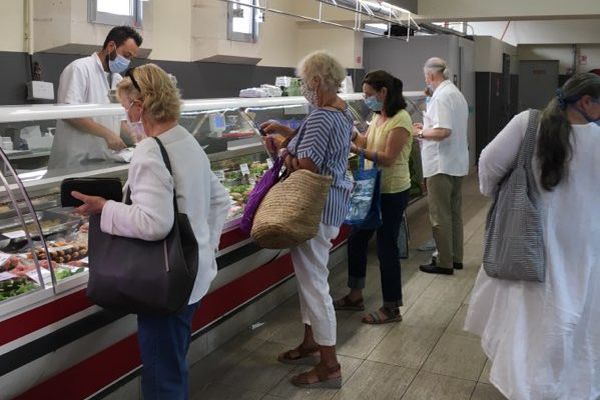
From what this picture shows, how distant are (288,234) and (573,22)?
12.7 metres

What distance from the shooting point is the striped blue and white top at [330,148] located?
319 cm

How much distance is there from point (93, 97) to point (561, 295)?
297 cm

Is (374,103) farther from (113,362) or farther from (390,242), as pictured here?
(113,362)

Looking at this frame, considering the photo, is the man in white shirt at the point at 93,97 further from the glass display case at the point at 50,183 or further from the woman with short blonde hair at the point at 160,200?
the woman with short blonde hair at the point at 160,200

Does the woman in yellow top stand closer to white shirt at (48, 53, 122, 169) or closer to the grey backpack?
the grey backpack

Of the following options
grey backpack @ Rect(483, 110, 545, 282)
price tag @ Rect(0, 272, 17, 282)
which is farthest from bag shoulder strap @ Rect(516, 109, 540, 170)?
price tag @ Rect(0, 272, 17, 282)

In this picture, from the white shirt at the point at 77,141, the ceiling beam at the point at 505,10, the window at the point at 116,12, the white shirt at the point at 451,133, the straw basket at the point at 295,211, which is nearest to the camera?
the straw basket at the point at 295,211

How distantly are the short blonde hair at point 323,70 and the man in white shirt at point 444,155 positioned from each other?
88.4 inches

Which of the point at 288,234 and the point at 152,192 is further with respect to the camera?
the point at 288,234

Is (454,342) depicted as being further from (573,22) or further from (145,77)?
(573,22)

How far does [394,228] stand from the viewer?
4.23 m

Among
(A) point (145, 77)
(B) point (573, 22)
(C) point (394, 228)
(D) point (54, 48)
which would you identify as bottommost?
(C) point (394, 228)

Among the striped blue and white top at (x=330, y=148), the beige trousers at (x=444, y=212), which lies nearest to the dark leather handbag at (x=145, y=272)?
the striped blue and white top at (x=330, y=148)

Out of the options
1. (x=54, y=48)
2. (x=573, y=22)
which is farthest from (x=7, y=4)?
(x=573, y=22)
